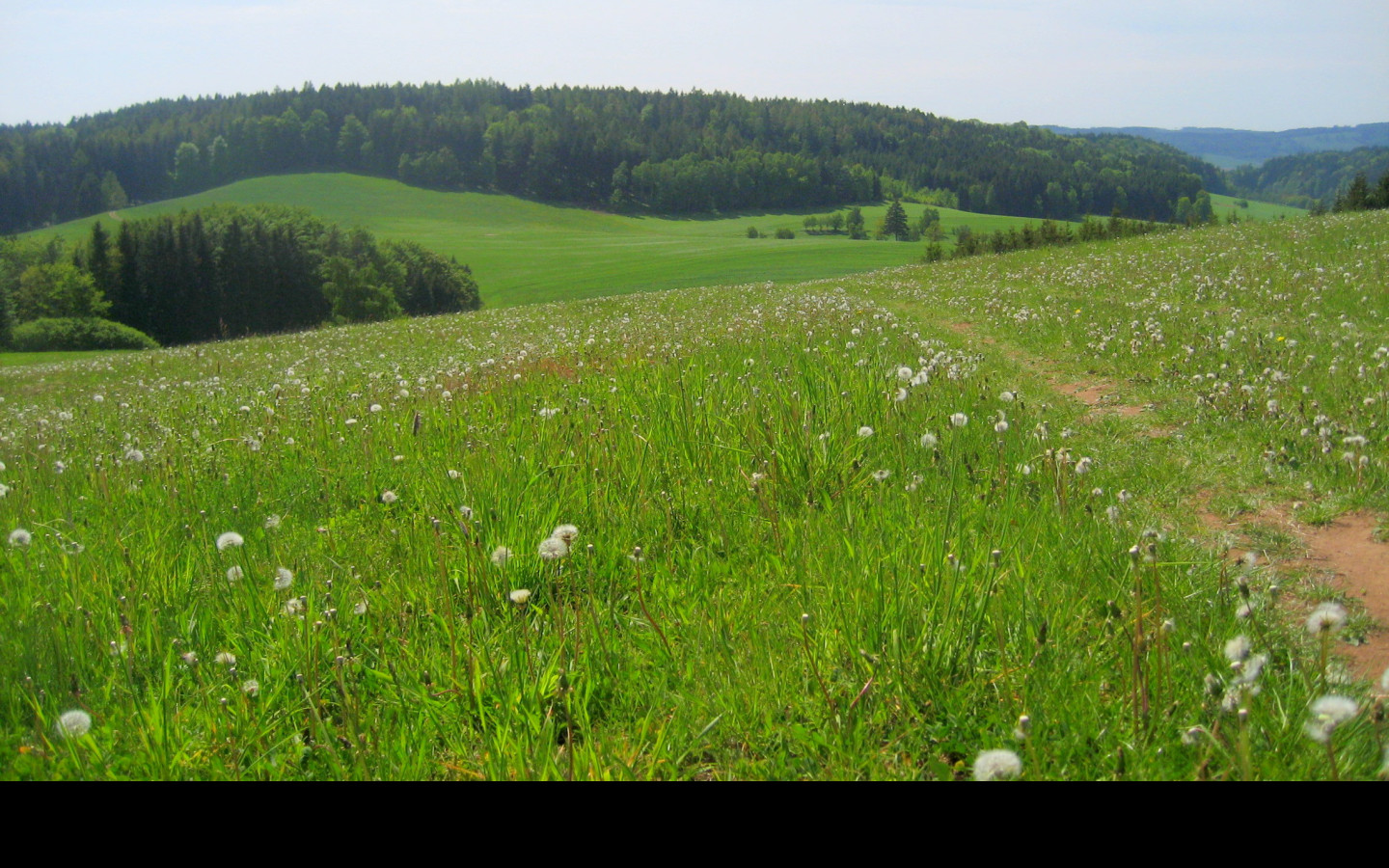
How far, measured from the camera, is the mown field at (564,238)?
232 ft

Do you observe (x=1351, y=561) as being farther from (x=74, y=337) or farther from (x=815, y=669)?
(x=74, y=337)

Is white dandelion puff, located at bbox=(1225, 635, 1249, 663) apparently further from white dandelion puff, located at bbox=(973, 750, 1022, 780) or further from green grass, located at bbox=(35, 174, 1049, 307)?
green grass, located at bbox=(35, 174, 1049, 307)

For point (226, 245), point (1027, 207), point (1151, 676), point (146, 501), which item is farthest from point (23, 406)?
point (1027, 207)

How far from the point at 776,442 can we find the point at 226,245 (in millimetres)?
88703

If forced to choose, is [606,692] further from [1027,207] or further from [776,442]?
[1027,207]

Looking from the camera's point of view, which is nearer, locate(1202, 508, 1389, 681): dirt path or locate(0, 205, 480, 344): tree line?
locate(1202, 508, 1389, 681): dirt path

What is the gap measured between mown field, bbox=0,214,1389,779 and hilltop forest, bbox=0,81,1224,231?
134090mm

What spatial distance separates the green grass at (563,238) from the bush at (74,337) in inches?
1124

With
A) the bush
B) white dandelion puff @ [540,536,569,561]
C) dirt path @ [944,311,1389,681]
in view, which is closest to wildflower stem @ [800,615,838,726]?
white dandelion puff @ [540,536,569,561]

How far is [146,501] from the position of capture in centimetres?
520

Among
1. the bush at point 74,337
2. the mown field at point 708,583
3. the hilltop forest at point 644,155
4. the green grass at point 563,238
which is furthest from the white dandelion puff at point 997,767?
the hilltop forest at point 644,155

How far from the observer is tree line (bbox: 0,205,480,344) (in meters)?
69.6

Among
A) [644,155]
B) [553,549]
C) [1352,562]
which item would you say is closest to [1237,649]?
[553,549]
